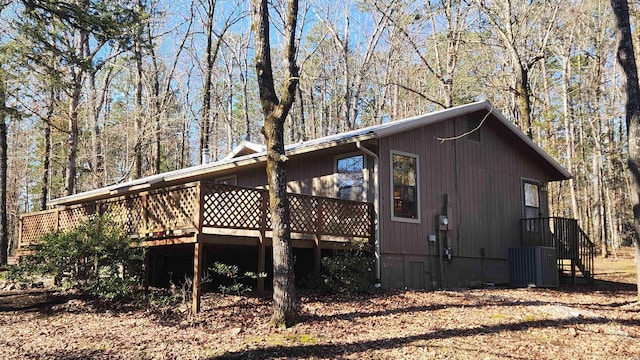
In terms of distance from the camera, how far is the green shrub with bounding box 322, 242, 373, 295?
1073 centimetres

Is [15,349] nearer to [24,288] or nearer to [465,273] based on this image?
[24,288]

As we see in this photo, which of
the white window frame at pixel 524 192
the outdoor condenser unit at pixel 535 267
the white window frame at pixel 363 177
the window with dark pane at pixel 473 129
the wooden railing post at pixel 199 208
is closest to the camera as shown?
the wooden railing post at pixel 199 208

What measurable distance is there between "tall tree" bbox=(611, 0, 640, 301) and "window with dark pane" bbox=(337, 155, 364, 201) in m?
5.48

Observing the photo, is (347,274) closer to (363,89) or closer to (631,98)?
(631,98)

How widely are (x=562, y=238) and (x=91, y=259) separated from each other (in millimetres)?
12351

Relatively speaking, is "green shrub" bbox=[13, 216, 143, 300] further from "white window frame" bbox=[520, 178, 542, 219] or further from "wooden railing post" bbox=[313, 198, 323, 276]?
"white window frame" bbox=[520, 178, 542, 219]

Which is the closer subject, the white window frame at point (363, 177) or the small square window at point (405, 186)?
the white window frame at point (363, 177)

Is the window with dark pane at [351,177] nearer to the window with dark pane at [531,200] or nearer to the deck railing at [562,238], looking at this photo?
the deck railing at [562,238]

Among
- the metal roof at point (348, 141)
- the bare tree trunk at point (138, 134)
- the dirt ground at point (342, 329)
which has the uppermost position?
the bare tree trunk at point (138, 134)

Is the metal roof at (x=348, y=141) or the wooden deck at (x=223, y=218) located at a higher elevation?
the metal roof at (x=348, y=141)

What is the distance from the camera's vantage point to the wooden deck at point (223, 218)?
32.6 ft

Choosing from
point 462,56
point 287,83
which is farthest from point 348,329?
point 462,56

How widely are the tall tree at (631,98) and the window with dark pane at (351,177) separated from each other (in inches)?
216

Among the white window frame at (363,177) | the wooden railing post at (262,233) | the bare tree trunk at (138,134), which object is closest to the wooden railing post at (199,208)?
the wooden railing post at (262,233)
